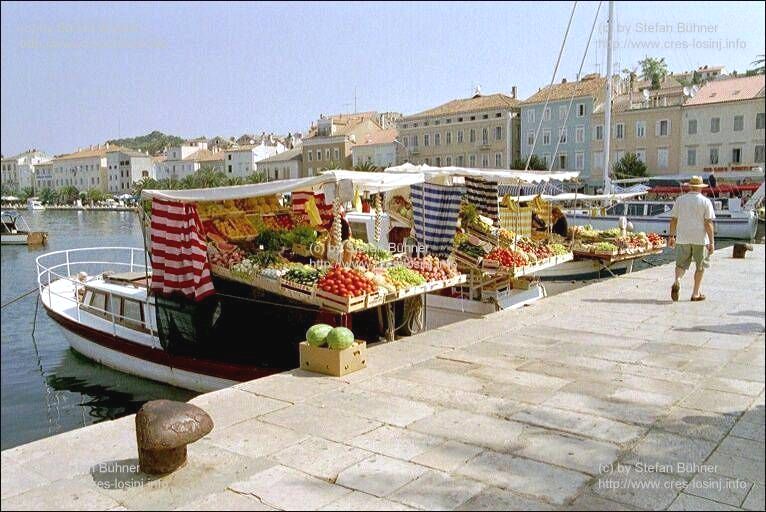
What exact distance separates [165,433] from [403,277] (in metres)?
5.40

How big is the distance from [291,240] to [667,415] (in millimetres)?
6502

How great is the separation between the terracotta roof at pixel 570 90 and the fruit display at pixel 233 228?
49.8 metres

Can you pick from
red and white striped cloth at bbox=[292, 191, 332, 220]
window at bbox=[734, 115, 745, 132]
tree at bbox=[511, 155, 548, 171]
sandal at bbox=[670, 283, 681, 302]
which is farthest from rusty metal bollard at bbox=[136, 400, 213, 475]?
tree at bbox=[511, 155, 548, 171]

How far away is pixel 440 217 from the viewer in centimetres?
1190

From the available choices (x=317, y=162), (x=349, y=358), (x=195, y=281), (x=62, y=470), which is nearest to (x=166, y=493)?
(x=62, y=470)

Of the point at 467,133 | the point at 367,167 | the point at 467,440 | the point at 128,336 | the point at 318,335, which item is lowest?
the point at 128,336

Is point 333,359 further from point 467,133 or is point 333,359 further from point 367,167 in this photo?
point 367,167

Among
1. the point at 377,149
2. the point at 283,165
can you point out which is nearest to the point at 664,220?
the point at 377,149

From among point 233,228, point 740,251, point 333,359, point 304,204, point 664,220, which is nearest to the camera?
point 333,359

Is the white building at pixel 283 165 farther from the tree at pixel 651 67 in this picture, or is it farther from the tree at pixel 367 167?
the tree at pixel 651 67

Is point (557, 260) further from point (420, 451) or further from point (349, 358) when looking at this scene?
point (420, 451)

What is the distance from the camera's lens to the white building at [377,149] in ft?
245

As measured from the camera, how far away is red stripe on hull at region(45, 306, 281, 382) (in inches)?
396

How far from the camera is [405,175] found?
1092 centimetres
